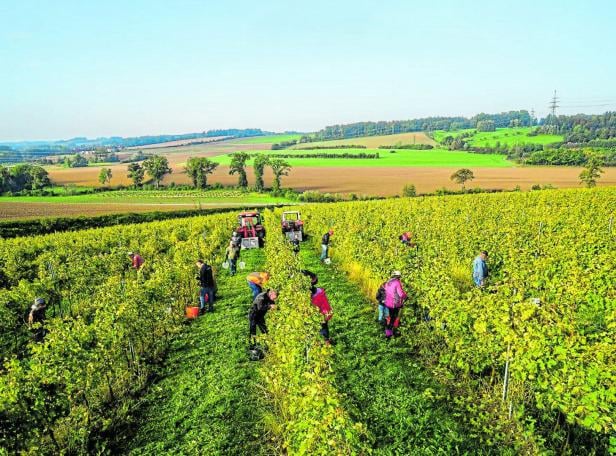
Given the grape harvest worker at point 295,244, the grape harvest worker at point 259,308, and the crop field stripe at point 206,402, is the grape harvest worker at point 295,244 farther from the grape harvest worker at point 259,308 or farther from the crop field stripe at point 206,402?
the grape harvest worker at point 259,308

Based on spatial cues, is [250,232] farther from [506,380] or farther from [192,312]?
[506,380]

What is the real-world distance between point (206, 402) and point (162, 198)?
58.9m

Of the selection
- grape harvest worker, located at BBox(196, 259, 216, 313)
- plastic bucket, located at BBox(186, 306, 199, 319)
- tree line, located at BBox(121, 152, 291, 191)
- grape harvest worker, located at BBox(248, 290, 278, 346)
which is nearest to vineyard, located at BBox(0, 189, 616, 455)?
plastic bucket, located at BBox(186, 306, 199, 319)

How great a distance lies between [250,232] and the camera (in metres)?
19.7

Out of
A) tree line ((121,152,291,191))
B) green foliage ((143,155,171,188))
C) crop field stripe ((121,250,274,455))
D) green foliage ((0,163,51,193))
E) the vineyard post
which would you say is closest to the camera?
the vineyard post

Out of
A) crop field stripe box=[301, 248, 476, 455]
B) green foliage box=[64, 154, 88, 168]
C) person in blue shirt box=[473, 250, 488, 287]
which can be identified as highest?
green foliage box=[64, 154, 88, 168]

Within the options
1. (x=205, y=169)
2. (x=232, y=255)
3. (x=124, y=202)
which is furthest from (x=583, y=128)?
(x=232, y=255)

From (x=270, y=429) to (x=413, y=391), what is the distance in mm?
2401

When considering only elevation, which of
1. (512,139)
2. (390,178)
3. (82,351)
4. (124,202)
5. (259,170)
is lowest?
(124,202)

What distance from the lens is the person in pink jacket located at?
27.0 feet

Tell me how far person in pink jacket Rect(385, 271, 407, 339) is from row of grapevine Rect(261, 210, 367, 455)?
1.77 metres

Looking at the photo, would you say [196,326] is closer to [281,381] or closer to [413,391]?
[281,381]

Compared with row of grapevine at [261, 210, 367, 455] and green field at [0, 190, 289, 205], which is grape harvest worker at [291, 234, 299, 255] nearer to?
row of grapevine at [261, 210, 367, 455]

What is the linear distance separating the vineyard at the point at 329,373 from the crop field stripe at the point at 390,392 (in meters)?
0.03
